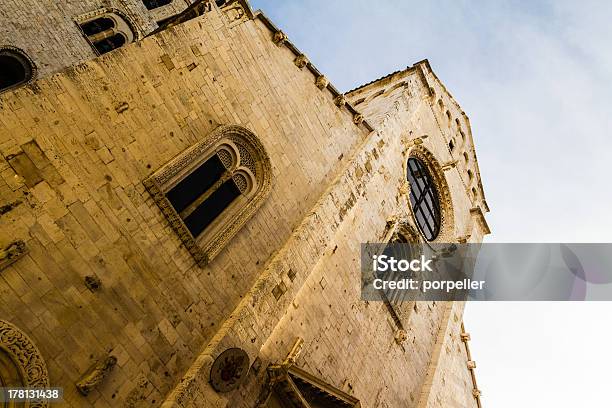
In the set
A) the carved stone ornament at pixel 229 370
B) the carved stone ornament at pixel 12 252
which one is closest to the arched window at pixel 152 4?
the carved stone ornament at pixel 12 252

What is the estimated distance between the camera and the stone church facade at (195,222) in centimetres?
557

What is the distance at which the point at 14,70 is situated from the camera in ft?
37.3

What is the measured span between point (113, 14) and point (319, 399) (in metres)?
14.2

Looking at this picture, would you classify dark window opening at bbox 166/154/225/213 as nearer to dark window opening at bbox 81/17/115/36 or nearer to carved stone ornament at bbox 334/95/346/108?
carved stone ornament at bbox 334/95/346/108

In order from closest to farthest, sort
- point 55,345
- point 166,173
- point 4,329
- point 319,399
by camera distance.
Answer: point 4,329 → point 55,345 → point 166,173 → point 319,399

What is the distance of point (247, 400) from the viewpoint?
296 inches

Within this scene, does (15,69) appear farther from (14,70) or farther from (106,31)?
(106,31)

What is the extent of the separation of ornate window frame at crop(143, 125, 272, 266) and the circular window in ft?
27.3

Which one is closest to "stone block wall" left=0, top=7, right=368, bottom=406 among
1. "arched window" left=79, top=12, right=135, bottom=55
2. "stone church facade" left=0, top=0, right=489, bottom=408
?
"stone church facade" left=0, top=0, right=489, bottom=408

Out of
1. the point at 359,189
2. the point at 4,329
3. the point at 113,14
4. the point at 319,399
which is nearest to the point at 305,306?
the point at 319,399

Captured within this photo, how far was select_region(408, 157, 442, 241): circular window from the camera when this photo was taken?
16.5m

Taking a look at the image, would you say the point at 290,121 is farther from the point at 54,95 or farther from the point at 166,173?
the point at 54,95

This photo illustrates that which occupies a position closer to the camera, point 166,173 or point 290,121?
point 166,173

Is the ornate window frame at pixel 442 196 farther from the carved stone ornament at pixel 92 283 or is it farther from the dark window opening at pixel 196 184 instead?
the carved stone ornament at pixel 92 283
